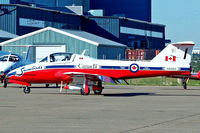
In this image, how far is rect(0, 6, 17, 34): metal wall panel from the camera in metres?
58.2

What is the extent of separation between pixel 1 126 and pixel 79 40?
4197 cm

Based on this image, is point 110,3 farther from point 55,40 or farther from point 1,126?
point 1,126

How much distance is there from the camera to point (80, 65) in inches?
948

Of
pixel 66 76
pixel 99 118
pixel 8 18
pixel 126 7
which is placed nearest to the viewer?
pixel 99 118

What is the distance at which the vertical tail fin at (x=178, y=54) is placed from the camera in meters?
23.7

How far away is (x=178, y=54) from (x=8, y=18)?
38545mm

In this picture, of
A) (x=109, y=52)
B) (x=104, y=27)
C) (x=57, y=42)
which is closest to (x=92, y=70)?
(x=57, y=42)

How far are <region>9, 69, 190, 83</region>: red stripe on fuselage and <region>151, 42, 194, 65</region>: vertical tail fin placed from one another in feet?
2.01

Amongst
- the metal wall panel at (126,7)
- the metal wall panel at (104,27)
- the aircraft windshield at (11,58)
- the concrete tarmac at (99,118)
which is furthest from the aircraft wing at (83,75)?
the metal wall panel at (126,7)

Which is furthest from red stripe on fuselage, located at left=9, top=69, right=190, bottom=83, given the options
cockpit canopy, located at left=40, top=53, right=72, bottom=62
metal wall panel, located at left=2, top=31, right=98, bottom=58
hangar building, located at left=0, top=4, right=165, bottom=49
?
hangar building, located at left=0, top=4, right=165, bottom=49

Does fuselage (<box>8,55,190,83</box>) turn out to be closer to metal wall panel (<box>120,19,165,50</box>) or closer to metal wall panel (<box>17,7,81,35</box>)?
metal wall panel (<box>17,7,81,35</box>)

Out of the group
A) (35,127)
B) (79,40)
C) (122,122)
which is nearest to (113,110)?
(122,122)

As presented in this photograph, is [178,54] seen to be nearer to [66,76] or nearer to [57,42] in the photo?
[66,76]

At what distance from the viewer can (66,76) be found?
78.7 feet
